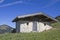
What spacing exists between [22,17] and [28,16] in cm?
155

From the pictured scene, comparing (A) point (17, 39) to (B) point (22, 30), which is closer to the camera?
(A) point (17, 39)

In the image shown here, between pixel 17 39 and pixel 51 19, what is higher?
pixel 51 19

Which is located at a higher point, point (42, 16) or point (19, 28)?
point (42, 16)

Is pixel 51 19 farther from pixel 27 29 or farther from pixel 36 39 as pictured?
pixel 36 39

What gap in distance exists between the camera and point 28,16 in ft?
133

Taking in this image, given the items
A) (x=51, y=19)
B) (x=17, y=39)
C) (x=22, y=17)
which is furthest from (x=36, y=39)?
(x=51, y=19)

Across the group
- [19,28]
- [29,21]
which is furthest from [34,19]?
[19,28]

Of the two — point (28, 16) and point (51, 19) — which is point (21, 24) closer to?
point (28, 16)

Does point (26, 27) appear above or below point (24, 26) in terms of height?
below

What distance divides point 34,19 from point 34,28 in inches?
75.9

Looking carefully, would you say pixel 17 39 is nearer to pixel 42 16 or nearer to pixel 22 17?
pixel 22 17

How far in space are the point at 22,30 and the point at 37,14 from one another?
4.62 m

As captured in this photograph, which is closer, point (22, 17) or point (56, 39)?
point (56, 39)

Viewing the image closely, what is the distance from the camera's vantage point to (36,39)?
25.2m
